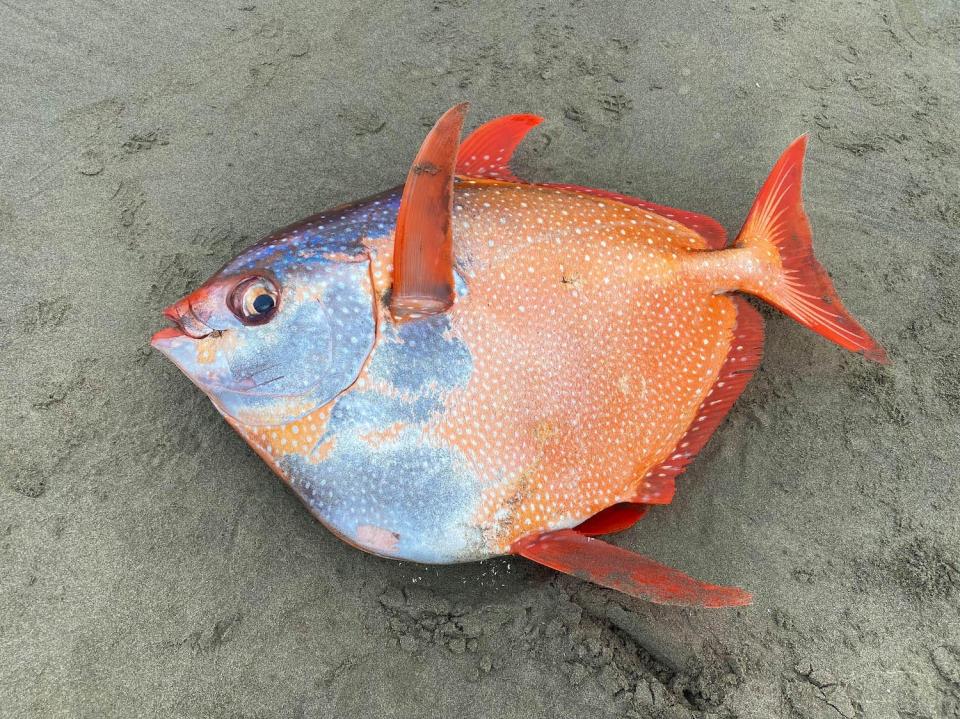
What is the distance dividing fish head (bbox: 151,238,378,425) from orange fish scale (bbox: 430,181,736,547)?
1.03 feet

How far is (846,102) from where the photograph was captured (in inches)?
108

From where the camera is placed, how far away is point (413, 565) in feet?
6.89

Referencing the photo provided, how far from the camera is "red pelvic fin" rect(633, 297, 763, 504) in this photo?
2074 mm

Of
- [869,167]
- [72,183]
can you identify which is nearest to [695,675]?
[869,167]

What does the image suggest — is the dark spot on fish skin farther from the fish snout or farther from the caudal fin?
the caudal fin

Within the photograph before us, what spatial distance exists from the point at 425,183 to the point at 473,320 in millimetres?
432

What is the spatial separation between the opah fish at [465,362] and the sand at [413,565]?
0.38 metres

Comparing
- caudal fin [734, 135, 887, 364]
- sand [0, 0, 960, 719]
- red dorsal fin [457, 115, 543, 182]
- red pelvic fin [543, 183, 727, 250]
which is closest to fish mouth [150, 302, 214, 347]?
sand [0, 0, 960, 719]

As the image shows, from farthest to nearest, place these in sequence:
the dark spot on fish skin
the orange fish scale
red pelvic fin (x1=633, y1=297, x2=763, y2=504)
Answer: red pelvic fin (x1=633, y1=297, x2=763, y2=504)
the orange fish scale
the dark spot on fish skin

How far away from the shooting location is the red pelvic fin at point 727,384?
6.81ft

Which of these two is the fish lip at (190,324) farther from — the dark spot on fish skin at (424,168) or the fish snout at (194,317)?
the dark spot on fish skin at (424,168)

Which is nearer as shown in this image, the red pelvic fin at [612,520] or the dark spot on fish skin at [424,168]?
the dark spot on fish skin at [424,168]

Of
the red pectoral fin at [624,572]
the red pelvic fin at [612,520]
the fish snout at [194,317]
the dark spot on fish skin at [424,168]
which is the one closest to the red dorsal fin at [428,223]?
the dark spot on fish skin at [424,168]

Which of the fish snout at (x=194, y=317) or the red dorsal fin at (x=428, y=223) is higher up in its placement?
the red dorsal fin at (x=428, y=223)
